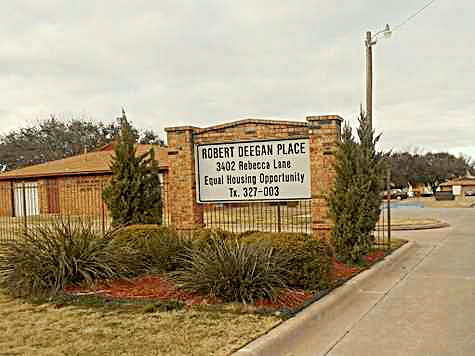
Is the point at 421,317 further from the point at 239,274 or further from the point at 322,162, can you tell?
the point at 322,162

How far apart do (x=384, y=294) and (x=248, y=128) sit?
4.91 m

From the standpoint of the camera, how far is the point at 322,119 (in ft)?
35.4

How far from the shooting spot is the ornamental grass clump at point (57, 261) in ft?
25.6

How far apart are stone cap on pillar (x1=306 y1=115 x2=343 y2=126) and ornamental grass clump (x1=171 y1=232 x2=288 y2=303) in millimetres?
4100

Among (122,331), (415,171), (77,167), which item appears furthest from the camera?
(415,171)

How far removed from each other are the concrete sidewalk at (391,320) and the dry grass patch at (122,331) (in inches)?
14.0

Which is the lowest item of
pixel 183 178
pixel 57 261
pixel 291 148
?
pixel 57 261

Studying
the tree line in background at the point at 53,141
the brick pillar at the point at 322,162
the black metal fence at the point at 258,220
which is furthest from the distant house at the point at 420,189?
the brick pillar at the point at 322,162

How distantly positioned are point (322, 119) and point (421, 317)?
206 inches

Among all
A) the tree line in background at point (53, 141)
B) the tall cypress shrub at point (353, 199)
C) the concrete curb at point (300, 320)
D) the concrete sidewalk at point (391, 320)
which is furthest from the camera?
the tree line in background at point (53, 141)

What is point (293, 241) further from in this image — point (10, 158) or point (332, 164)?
point (10, 158)

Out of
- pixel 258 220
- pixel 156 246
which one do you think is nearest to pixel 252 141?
pixel 156 246

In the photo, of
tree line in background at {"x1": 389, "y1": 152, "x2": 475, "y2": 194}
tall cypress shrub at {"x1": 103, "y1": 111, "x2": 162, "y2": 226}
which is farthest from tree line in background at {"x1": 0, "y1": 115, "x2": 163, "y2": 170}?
tall cypress shrub at {"x1": 103, "y1": 111, "x2": 162, "y2": 226}

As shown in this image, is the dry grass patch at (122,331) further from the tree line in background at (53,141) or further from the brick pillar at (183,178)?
the tree line in background at (53,141)
